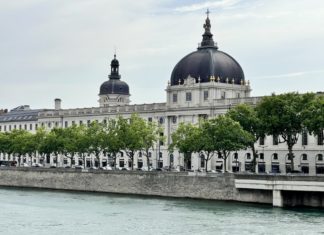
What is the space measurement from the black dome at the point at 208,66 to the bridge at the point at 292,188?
173ft

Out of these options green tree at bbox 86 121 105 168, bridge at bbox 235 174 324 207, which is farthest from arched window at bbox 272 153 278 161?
bridge at bbox 235 174 324 207

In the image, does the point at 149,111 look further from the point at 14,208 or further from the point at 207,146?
the point at 14,208

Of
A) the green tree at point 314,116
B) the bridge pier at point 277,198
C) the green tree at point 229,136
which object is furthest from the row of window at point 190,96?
Result: the bridge pier at point 277,198

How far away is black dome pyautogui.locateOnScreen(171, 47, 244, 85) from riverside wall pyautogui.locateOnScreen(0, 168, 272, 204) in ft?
115

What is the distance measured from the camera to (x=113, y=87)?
18312 cm

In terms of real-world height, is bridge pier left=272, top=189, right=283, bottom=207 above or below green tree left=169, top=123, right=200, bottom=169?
below

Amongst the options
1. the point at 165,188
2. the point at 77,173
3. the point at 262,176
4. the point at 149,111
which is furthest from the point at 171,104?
the point at 262,176

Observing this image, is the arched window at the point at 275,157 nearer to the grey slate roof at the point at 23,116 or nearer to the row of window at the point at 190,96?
the row of window at the point at 190,96

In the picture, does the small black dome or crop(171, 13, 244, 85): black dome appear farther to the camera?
the small black dome

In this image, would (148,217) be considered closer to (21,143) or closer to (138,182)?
(138,182)

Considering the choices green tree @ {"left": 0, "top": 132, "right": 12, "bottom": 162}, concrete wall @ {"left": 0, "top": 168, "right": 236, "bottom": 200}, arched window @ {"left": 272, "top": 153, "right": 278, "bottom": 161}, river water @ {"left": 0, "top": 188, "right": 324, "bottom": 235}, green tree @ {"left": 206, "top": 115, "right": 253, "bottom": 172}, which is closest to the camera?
river water @ {"left": 0, "top": 188, "right": 324, "bottom": 235}

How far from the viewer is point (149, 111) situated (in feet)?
509

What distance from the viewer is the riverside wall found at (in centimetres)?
9512

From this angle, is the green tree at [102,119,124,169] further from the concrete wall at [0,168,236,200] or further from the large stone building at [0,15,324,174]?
the large stone building at [0,15,324,174]
